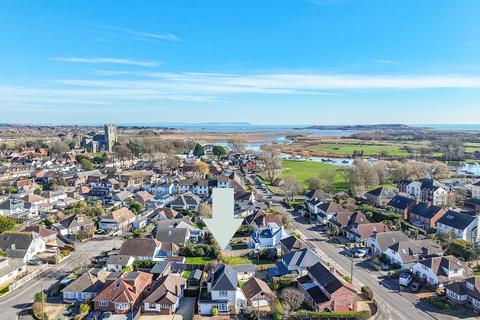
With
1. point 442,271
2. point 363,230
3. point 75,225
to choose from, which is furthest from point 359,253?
point 75,225

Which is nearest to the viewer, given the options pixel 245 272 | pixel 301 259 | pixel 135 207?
pixel 245 272

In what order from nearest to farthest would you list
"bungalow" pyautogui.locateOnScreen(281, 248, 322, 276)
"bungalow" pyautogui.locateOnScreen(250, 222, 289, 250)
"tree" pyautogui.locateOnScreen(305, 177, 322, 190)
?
"bungalow" pyautogui.locateOnScreen(281, 248, 322, 276) → "bungalow" pyautogui.locateOnScreen(250, 222, 289, 250) → "tree" pyautogui.locateOnScreen(305, 177, 322, 190)

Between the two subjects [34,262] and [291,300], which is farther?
[34,262]

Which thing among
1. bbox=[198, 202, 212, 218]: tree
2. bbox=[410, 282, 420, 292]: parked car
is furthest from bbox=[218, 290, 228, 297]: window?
bbox=[198, 202, 212, 218]: tree

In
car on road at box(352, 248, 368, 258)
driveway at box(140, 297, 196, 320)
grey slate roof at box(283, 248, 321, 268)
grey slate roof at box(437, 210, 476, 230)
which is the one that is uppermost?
grey slate roof at box(437, 210, 476, 230)

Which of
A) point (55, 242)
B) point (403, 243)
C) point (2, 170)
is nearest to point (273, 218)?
point (403, 243)

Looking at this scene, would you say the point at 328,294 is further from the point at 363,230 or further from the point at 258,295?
the point at 363,230

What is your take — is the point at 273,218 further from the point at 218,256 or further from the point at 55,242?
the point at 55,242

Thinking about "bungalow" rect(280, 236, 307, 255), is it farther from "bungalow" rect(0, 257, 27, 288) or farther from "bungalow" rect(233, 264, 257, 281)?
"bungalow" rect(0, 257, 27, 288)
